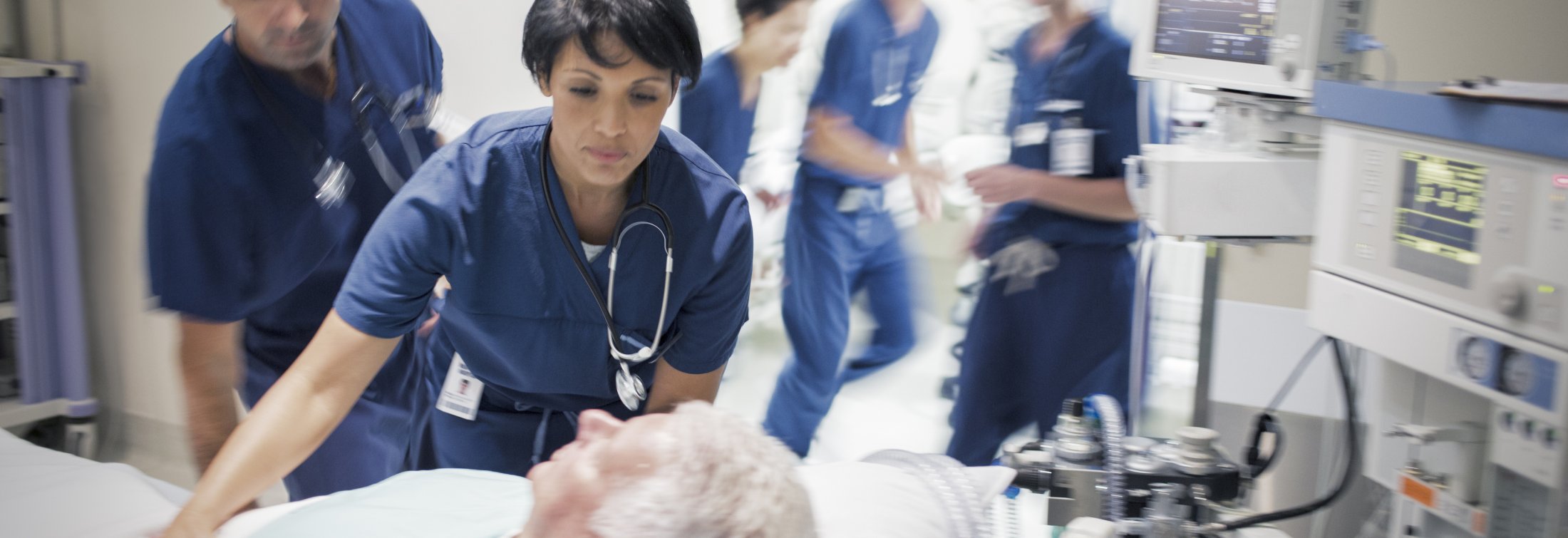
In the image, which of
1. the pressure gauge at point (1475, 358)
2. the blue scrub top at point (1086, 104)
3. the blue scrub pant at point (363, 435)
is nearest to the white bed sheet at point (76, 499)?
the blue scrub pant at point (363, 435)

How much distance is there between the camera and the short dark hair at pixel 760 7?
2.30 meters

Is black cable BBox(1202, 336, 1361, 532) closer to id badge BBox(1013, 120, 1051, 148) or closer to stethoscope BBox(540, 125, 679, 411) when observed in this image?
id badge BBox(1013, 120, 1051, 148)

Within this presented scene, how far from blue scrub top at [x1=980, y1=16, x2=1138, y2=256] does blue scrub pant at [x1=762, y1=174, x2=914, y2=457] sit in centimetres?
32

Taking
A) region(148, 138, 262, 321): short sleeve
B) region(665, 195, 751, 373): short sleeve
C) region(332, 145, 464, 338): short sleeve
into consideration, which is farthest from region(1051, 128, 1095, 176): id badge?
region(148, 138, 262, 321): short sleeve

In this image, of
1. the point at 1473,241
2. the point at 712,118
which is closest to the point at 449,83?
the point at 712,118

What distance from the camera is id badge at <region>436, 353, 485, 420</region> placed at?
74.0 inches

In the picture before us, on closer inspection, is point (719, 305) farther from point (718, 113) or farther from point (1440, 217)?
point (1440, 217)

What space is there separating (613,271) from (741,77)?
2.52 ft

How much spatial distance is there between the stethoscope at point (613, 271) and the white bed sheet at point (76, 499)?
680 mm

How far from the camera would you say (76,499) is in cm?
165

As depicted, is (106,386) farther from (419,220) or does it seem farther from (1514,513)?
(1514,513)

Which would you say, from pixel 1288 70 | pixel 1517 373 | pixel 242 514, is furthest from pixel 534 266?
pixel 1517 373

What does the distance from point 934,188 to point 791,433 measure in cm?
Result: 64

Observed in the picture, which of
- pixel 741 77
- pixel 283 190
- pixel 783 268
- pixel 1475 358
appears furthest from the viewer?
pixel 783 268
